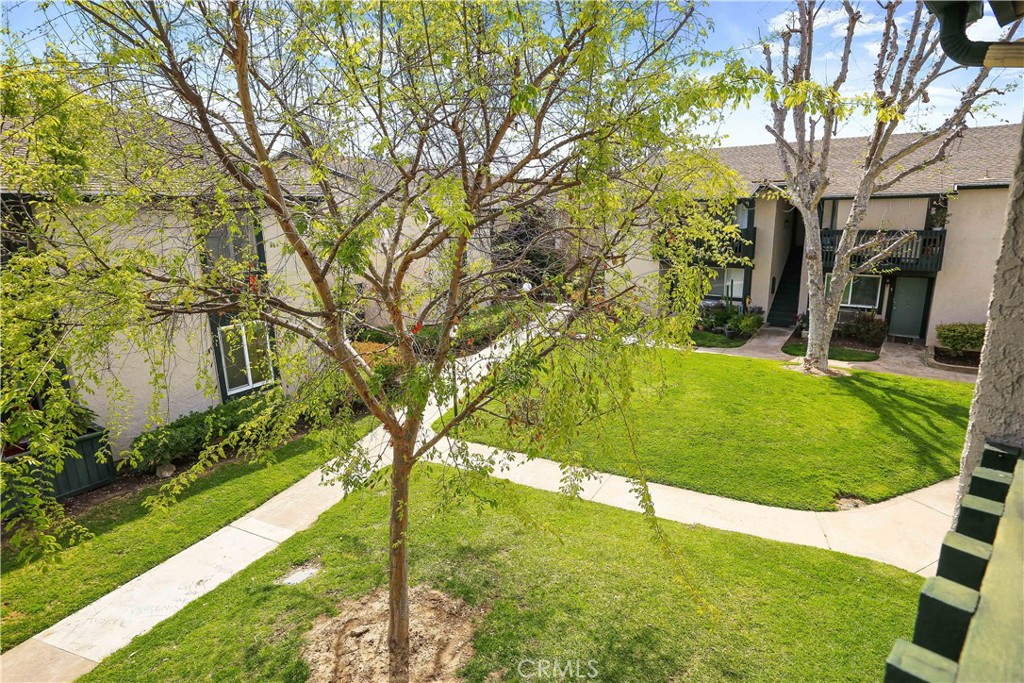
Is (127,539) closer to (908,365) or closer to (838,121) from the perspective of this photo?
(838,121)

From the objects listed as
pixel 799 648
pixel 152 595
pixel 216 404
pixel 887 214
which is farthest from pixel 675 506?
pixel 887 214

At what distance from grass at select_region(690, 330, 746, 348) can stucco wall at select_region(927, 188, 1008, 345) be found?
233 inches

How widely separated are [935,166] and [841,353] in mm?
7213

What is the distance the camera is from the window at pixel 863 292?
18734 millimetres

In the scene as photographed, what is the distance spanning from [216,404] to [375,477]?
8543 mm

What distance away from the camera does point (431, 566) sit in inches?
271

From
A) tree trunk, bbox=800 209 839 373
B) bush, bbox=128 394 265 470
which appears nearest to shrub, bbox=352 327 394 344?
bush, bbox=128 394 265 470

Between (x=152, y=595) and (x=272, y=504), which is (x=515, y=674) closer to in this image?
(x=152, y=595)

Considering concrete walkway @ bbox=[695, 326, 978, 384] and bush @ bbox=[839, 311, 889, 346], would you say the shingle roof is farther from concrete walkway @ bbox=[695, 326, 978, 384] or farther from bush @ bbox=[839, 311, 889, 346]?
concrete walkway @ bbox=[695, 326, 978, 384]

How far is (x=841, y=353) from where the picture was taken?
54.5ft

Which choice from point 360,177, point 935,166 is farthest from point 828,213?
point 360,177

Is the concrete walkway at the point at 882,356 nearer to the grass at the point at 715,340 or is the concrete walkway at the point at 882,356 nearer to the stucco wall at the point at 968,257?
the grass at the point at 715,340

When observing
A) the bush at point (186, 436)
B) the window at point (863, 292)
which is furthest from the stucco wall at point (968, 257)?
the bush at point (186, 436)

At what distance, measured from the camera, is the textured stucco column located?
2.61 m
